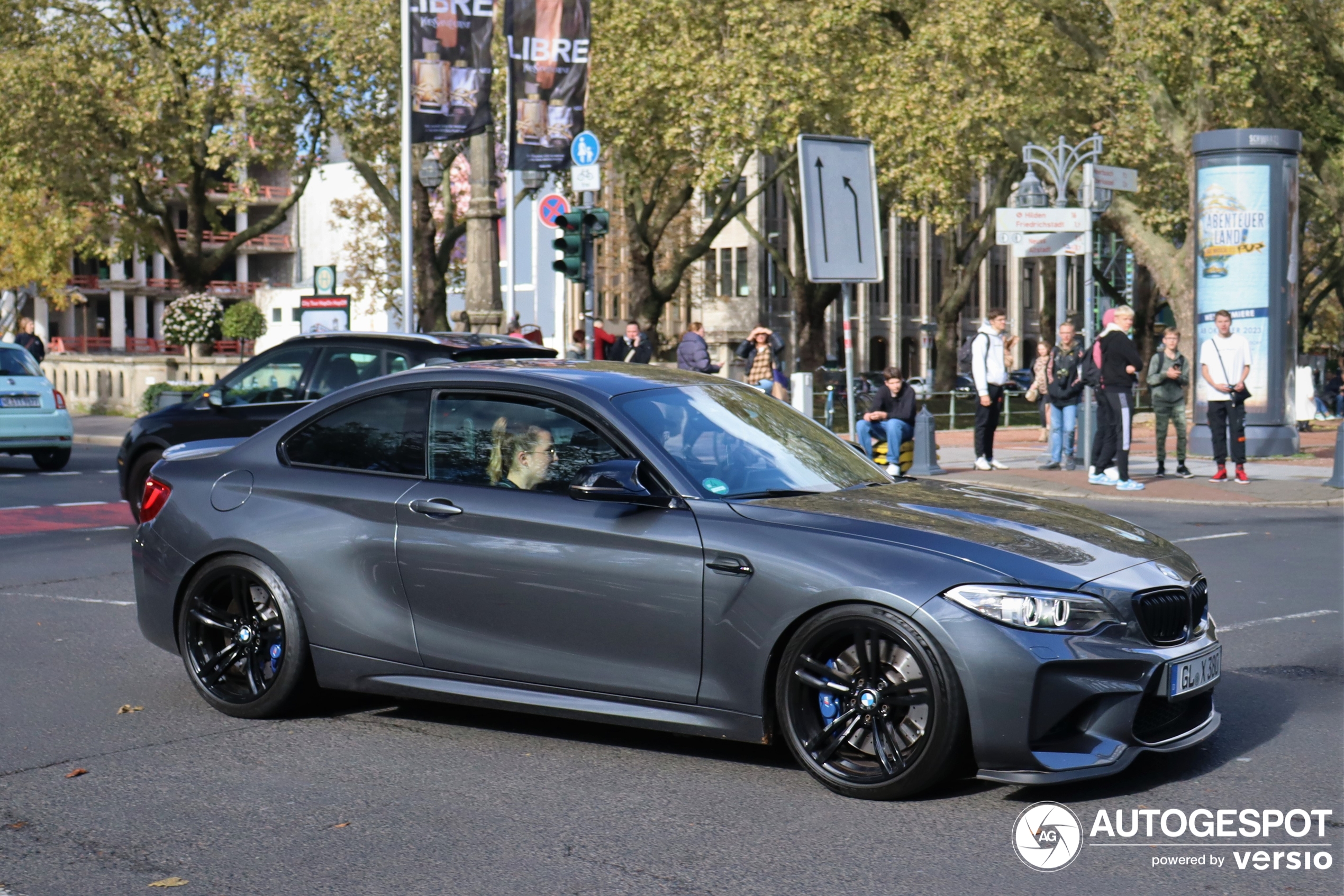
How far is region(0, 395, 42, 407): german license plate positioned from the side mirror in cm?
1677

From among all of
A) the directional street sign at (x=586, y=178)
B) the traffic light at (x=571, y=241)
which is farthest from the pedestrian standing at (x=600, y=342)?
the traffic light at (x=571, y=241)

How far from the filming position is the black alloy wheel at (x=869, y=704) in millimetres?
5113

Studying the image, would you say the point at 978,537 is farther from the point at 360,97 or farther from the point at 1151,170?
the point at 1151,170

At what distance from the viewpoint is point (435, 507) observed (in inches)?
241

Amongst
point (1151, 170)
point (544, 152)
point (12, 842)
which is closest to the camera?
point (12, 842)

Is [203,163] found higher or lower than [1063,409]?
higher

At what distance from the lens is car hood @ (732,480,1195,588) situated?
5.21 metres

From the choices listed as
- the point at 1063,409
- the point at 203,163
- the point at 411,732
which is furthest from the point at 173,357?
the point at 411,732

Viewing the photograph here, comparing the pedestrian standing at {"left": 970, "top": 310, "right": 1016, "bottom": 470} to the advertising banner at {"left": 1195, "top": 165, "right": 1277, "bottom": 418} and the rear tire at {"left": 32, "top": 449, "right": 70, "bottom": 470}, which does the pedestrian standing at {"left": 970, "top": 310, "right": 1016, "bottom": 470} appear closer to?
the advertising banner at {"left": 1195, "top": 165, "right": 1277, "bottom": 418}

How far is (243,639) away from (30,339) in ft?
84.7

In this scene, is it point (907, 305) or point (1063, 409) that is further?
point (907, 305)

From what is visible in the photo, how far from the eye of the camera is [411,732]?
6348 mm

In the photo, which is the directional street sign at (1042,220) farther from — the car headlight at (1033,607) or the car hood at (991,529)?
the car headlight at (1033,607)

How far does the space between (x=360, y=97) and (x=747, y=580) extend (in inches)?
1329
